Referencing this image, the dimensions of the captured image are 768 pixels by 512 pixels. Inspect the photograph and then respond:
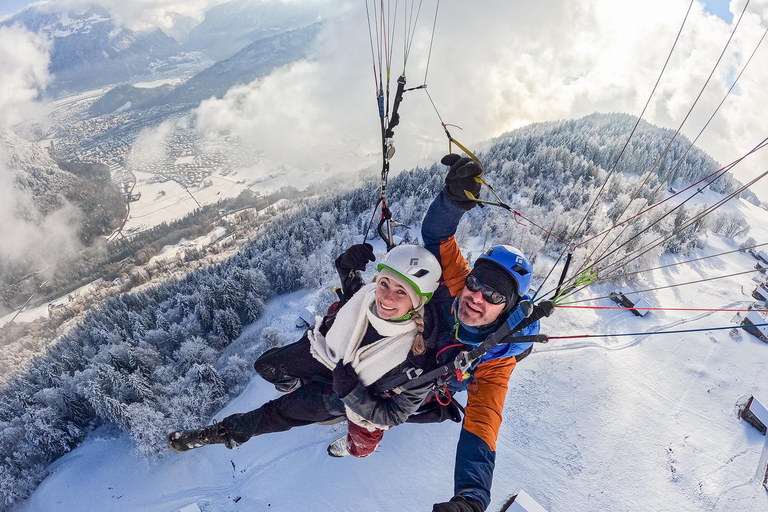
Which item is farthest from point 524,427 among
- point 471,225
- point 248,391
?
point 471,225

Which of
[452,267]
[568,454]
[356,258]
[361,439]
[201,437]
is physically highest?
[356,258]

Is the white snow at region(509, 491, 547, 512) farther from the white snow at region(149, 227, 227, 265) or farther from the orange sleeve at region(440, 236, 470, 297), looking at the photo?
the white snow at region(149, 227, 227, 265)

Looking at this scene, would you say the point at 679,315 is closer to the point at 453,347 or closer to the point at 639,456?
the point at 639,456

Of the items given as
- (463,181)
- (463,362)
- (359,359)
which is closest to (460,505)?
(463,362)

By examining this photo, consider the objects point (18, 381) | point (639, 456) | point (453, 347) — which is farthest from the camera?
point (18, 381)

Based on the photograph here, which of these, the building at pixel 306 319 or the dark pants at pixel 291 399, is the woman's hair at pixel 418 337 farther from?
the building at pixel 306 319

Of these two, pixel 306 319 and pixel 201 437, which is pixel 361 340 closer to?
pixel 201 437
